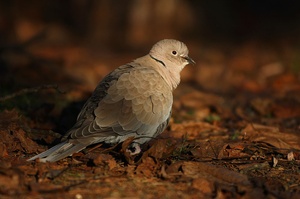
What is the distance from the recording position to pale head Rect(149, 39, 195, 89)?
592 cm

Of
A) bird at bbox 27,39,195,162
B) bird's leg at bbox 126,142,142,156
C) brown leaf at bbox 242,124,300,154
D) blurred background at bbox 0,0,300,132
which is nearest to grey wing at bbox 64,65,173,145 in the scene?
bird at bbox 27,39,195,162

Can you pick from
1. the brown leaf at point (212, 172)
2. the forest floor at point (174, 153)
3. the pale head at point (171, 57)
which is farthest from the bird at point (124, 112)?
the brown leaf at point (212, 172)

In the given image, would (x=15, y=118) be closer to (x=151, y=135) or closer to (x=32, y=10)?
(x=151, y=135)

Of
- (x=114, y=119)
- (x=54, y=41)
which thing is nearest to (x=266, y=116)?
(x=114, y=119)

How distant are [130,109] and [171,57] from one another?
128 cm

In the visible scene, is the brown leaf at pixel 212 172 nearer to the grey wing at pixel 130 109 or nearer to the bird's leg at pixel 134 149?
the bird's leg at pixel 134 149

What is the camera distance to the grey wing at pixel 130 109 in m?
4.84

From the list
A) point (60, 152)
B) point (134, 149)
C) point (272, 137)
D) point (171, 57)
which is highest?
point (171, 57)

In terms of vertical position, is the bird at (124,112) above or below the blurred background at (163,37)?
below

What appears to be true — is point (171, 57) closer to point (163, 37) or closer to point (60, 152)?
point (60, 152)

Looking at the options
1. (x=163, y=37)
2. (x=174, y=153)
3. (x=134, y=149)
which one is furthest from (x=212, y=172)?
(x=163, y=37)

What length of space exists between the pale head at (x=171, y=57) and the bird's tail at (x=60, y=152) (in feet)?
5.20

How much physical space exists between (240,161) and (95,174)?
4.46ft

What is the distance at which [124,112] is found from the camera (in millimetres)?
5020
